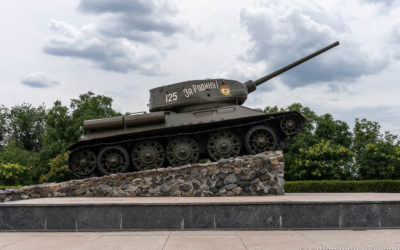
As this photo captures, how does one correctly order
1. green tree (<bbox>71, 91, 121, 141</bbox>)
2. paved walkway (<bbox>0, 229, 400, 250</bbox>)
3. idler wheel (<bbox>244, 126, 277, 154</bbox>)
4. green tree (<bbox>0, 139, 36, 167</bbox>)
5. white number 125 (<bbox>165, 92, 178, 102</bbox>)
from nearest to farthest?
paved walkway (<bbox>0, 229, 400, 250</bbox>)
idler wheel (<bbox>244, 126, 277, 154</bbox>)
white number 125 (<bbox>165, 92, 178, 102</bbox>)
green tree (<bbox>71, 91, 121, 141</bbox>)
green tree (<bbox>0, 139, 36, 167</bbox>)

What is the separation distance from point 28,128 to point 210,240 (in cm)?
5424

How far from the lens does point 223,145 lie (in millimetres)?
14328

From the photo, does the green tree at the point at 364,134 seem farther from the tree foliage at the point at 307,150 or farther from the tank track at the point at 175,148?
the tank track at the point at 175,148

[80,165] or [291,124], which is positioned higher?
[291,124]

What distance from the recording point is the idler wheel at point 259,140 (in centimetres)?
1413

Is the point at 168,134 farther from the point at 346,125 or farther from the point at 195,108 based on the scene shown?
the point at 346,125

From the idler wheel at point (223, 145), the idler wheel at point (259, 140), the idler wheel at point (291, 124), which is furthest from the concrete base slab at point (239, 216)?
the idler wheel at point (291, 124)

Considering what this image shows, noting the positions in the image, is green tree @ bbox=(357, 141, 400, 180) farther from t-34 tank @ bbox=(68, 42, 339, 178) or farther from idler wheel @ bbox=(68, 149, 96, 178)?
idler wheel @ bbox=(68, 149, 96, 178)

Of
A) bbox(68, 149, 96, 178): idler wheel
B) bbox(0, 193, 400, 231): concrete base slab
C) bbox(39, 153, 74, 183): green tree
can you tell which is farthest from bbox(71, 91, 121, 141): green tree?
bbox(0, 193, 400, 231): concrete base slab

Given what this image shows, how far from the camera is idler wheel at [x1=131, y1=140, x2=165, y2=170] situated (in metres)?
14.5

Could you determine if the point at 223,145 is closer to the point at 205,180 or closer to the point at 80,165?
the point at 205,180

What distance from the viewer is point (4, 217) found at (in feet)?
29.9

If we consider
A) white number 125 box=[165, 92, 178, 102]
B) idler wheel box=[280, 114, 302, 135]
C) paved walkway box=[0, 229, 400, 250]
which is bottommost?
paved walkway box=[0, 229, 400, 250]

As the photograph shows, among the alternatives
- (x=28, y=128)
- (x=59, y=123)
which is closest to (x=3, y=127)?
(x=28, y=128)
